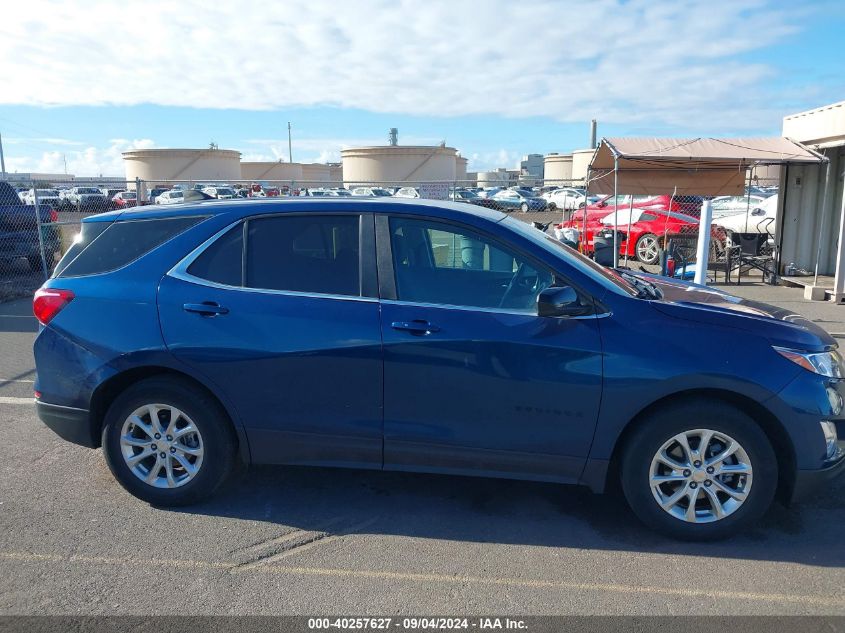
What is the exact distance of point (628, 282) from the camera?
4.09m

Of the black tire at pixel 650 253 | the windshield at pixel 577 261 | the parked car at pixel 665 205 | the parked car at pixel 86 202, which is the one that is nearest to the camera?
the windshield at pixel 577 261

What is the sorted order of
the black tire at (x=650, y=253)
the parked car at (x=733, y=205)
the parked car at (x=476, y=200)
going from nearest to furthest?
the parked car at (x=476, y=200)
the black tire at (x=650, y=253)
the parked car at (x=733, y=205)

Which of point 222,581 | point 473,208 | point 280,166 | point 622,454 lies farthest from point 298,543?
point 280,166

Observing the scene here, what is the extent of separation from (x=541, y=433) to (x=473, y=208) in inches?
57.1

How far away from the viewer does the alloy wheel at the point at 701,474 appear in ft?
11.3

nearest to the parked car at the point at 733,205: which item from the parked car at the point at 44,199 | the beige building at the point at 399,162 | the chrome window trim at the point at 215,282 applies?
the chrome window trim at the point at 215,282

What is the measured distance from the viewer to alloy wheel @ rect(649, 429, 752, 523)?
346 centimetres

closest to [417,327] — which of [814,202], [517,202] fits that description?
[814,202]

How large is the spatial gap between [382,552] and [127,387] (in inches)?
70.9

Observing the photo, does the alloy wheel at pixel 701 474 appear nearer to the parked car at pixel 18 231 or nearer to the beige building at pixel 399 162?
the parked car at pixel 18 231

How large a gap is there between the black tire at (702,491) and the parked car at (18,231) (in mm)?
12060

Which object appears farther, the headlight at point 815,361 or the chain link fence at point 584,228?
the chain link fence at point 584,228

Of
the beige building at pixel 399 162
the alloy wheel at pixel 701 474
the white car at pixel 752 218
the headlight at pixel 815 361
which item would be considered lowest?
the alloy wheel at pixel 701 474

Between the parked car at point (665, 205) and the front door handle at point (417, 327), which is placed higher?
the parked car at point (665, 205)
